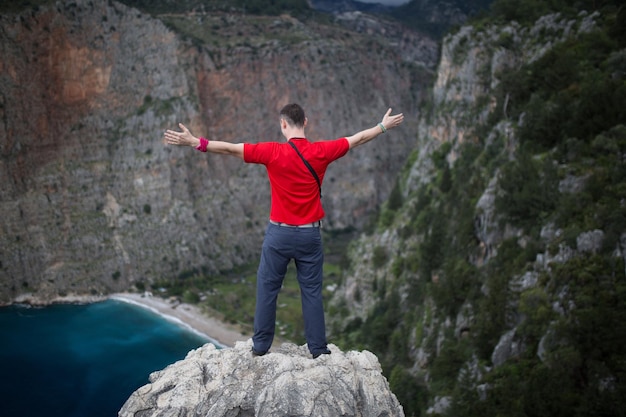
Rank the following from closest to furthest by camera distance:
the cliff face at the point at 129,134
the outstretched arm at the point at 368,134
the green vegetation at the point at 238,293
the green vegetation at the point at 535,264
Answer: the outstretched arm at the point at 368,134, the green vegetation at the point at 535,264, the green vegetation at the point at 238,293, the cliff face at the point at 129,134

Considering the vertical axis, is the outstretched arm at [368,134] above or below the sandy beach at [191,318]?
above

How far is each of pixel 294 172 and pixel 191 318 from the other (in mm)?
70646

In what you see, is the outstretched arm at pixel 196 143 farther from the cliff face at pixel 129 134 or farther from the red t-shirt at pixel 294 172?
the cliff face at pixel 129 134

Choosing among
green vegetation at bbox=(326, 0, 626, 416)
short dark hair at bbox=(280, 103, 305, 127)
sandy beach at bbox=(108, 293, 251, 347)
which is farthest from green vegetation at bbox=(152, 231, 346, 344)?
short dark hair at bbox=(280, 103, 305, 127)

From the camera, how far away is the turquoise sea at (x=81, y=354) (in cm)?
5862

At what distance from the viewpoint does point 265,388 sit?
10992 millimetres

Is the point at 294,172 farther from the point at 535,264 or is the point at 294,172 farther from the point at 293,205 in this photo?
the point at 535,264

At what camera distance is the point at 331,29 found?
4938 inches

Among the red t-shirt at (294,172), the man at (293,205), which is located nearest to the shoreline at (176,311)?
the man at (293,205)

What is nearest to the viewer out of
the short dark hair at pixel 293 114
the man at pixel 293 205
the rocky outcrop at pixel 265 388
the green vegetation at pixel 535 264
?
the rocky outcrop at pixel 265 388

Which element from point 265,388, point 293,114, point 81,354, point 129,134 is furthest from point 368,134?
point 129,134

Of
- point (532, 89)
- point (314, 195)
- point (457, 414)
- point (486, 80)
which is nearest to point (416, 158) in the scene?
point (486, 80)

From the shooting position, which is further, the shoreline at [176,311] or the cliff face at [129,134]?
the cliff face at [129,134]

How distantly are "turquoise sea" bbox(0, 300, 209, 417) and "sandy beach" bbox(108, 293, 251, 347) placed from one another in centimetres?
100
